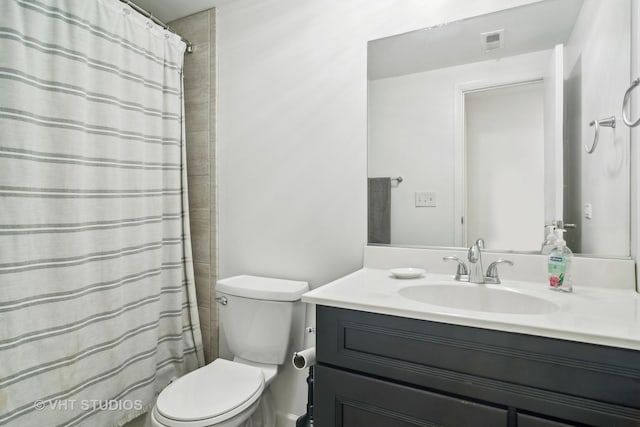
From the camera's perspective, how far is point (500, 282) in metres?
1.20

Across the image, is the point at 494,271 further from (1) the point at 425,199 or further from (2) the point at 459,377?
(2) the point at 459,377

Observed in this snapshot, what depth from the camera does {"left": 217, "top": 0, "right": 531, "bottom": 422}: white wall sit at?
1.51 metres

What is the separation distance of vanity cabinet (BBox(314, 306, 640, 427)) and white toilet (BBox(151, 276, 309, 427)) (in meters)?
0.40

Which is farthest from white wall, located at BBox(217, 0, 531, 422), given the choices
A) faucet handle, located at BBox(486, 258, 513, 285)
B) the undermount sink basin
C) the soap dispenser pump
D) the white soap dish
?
the soap dispenser pump

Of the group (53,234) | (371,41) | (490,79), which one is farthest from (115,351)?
(490,79)

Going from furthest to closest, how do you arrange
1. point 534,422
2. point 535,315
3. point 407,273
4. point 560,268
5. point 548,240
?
point 407,273 < point 548,240 < point 560,268 < point 535,315 < point 534,422

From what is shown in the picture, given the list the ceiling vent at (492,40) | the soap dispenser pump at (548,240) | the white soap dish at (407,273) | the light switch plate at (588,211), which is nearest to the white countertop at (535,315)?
the white soap dish at (407,273)

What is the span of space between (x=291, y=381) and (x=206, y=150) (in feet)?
4.21

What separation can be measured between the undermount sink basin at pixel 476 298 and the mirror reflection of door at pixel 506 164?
0.77ft

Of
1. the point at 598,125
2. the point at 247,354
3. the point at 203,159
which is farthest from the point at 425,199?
the point at 203,159

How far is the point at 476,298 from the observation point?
116cm

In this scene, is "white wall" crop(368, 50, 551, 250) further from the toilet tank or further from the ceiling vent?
the toilet tank

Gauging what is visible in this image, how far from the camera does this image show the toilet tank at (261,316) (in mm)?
1473

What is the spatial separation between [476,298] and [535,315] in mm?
298
